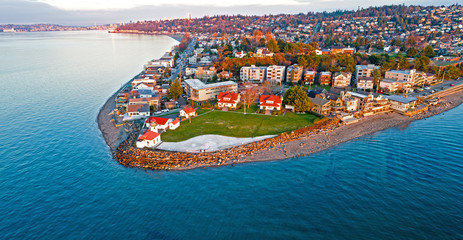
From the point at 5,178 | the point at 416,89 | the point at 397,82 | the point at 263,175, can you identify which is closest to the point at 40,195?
the point at 5,178

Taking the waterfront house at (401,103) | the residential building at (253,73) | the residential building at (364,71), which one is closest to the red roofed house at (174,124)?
the residential building at (253,73)

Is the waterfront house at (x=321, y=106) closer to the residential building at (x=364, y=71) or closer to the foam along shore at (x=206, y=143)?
the foam along shore at (x=206, y=143)

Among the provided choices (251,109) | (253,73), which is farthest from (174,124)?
(253,73)

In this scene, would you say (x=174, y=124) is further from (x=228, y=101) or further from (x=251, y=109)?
(x=251, y=109)

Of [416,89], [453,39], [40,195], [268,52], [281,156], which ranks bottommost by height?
[40,195]

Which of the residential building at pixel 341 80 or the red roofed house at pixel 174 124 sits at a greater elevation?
the residential building at pixel 341 80

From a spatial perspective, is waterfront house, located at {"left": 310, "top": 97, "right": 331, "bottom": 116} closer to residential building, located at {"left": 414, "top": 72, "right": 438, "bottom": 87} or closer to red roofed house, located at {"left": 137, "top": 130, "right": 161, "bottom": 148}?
red roofed house, located at {"left": 137, "top": 130, "right": 161, "bottom": 148}

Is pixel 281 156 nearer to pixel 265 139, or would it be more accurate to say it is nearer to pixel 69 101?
pixel 265 139
